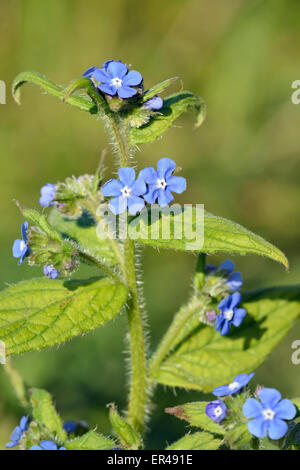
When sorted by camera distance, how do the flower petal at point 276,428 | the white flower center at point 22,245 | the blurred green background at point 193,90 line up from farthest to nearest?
the blurred green background at point 193,90, the white flower center at point 22,245, the flower petal at point 276,428

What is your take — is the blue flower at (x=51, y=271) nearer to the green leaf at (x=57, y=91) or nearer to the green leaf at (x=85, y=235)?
the green leaf at (x=85, y=235)

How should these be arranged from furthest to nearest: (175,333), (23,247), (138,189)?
(175,333)
(23,247)
(138,189)

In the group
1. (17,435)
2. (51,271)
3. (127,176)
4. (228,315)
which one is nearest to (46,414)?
(17,435)

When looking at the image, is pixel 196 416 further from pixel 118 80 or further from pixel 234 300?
pixel 118 80

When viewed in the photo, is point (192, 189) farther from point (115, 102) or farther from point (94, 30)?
point (115, 102)

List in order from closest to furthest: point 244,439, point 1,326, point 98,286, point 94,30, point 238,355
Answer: point 244,439 → point 1,326 → point 98,286 → point 238,355 → point 94,30

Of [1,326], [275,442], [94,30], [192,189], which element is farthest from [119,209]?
[94,30]

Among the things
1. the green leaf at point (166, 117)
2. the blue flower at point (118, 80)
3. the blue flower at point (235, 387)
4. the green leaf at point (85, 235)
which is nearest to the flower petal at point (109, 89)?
the blue flower at point (118, 80)
